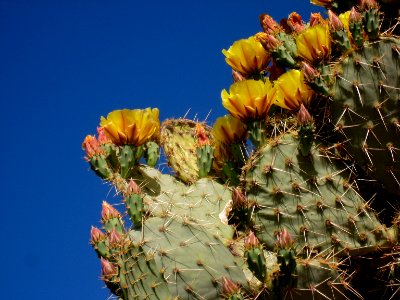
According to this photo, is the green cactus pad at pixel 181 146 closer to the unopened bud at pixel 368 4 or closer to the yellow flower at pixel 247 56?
the yellow flower at pixel 247 56

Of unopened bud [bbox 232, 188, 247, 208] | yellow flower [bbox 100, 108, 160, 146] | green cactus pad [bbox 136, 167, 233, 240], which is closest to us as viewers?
unopened bud [bbox 232, 188, 247, 208]

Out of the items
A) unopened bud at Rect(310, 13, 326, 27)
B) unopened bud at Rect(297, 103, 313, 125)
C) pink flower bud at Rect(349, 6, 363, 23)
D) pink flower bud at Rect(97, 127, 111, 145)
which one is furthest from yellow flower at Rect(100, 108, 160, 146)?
pink flower bud at Rect(349, 6, 363, 23)

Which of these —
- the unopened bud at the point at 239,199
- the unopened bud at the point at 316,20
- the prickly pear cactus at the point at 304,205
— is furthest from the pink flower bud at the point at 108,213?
the unopened bud at the point at 316,20

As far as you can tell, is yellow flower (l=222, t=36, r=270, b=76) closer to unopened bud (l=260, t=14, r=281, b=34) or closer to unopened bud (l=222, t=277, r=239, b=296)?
unopened bud (l=260, t=14, r=281, b=34)

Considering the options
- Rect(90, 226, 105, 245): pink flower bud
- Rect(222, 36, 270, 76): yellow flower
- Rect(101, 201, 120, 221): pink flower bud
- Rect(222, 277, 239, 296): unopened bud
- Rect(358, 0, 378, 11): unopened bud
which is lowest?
Rect(222, 277, 239, 296): unopened bud

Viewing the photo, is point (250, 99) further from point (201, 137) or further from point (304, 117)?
point (201, 137)

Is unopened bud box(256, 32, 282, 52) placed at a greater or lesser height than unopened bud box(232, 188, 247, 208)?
greater

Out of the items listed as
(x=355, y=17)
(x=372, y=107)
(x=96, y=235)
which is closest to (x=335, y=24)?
(x=355, y=17)

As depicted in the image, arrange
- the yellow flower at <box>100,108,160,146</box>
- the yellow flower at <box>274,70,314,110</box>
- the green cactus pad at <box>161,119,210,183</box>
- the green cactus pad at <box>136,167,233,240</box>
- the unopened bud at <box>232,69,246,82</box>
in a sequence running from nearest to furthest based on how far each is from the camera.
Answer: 1. the yellow flower at <box>274,70,314,110</box>
2. the green cactus pad at <box>136,167,233,240</box>
3. the yellow flower at <box>100,108,160,146</box>
4. the unopened bud at <box>232,69,246,82</box>
5. the green cactus pad at <box>161,119,210,183</box>
